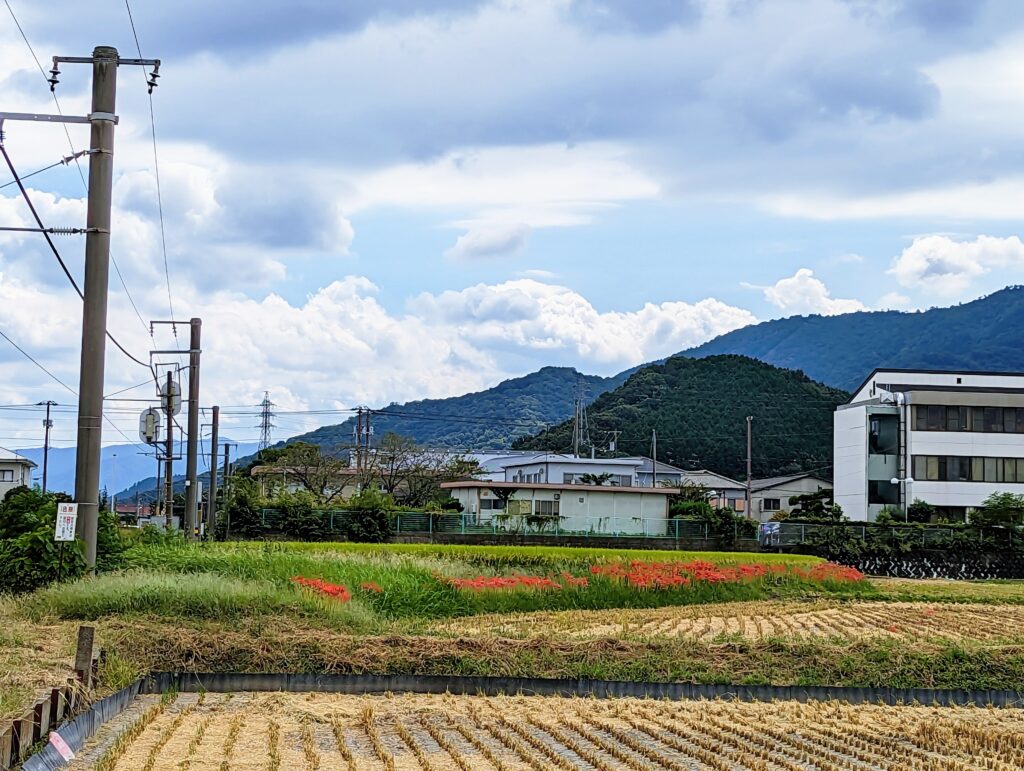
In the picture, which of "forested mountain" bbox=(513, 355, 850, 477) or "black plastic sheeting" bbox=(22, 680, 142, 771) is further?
"forested mountain" bbox=(513, 355, 850, 477)

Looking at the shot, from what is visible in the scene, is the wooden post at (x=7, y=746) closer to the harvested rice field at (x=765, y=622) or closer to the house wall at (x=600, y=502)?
the harvested rice field at (x=765, y=622)

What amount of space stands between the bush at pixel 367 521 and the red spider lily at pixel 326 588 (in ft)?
73.1

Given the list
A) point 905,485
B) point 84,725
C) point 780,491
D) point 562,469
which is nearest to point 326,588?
point 84,725

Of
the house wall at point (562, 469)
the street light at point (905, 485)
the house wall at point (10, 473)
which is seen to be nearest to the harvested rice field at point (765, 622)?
the street light at point (905, 485)

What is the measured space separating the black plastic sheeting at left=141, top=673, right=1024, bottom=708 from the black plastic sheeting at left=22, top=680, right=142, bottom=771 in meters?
0.75

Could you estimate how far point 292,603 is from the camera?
51.8ft

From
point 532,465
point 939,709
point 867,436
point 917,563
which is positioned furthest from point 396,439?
point 939,709

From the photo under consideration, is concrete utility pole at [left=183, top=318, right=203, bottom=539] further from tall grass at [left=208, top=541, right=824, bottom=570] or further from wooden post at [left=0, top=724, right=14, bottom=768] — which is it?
wooden post at [left=0, top=724, right=14, bottom=768]

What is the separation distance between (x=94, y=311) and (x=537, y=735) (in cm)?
977

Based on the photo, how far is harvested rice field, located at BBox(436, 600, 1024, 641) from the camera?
17.5 m

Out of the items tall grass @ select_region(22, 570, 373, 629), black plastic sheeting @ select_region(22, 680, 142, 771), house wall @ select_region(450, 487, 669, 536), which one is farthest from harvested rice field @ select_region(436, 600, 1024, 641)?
house wall @ select_region(450, 487, 669, 536)

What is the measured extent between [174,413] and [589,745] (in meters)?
27.3

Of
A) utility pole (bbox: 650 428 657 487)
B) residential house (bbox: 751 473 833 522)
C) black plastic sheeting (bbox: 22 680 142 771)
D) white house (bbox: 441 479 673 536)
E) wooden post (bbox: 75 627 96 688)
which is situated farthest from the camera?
residential house (bbox: 751 473 833 522)

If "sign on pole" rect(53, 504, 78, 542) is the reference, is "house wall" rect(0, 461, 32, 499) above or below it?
above
